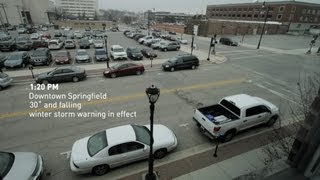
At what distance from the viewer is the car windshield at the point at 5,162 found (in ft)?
20.4

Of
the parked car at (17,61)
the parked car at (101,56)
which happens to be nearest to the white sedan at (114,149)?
the parked car at (101,56)

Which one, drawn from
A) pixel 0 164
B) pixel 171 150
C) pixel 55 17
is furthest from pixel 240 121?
pixel 55 17

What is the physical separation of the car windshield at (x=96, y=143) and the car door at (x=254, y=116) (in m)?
6.67

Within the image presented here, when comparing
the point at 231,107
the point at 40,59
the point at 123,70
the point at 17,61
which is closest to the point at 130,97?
the point at 123,70

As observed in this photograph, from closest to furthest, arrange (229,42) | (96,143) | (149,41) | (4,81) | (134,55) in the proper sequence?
(96,143) → (4,81) → (134,55) → (149,41) → (229,42)

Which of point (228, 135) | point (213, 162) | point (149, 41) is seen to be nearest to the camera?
point (213, 162)

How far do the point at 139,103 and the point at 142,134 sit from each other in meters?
5.20

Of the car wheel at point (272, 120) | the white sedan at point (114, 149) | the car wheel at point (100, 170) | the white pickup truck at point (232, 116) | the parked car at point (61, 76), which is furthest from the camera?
the parked car at point (61, 76)

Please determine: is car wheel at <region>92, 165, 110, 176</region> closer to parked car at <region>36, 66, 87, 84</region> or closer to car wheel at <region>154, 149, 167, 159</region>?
car wheel at <region>154, 149, 167, 159</region>

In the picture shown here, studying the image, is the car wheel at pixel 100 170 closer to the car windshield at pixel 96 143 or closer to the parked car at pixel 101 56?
the car windshield at pixel 96 143

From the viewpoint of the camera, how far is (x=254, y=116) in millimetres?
9648

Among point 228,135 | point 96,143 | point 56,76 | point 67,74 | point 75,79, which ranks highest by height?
point 96,143

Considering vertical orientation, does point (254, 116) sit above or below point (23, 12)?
below

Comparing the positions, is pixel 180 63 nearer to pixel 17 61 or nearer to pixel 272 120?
pixel 272 120
